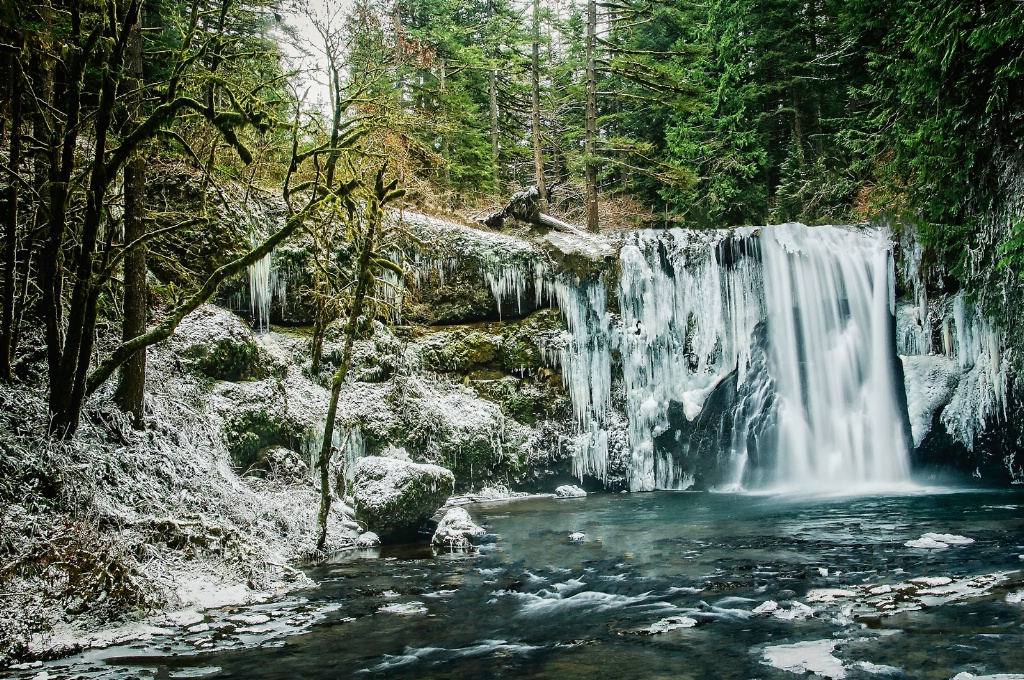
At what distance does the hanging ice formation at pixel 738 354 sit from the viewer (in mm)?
13273

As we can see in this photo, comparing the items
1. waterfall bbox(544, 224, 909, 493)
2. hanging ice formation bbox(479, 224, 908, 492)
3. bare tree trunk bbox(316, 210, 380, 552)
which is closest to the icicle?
hanging ice formation bbox(479, 224, 908, 492)

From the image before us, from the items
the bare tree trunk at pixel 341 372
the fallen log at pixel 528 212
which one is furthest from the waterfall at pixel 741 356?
the bare tree trunk at pixel 341 372

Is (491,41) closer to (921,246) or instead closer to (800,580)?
(921,246)

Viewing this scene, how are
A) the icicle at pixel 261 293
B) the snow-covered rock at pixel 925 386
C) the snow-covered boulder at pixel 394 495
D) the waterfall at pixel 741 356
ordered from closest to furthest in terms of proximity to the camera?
the snow-covered boulder at pixel 394 495
the icicle at pixel 261 293
the snow-covered rock at pixel 925 386
the waterfall at pixel 741 356

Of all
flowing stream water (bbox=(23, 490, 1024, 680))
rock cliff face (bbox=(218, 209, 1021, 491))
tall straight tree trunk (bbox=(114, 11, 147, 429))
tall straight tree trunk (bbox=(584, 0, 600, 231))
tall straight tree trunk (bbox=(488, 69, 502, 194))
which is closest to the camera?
flowing stream water (bbox=(23, 490, 1024, 680))

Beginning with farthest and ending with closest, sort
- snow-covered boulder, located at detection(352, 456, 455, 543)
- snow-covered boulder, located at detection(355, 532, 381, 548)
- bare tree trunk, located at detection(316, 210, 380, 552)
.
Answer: snow-covered boulder, located at detection(352, 456, 455, 543) < snow-covered boulder, located at detection(355, 532, 381, 548) < bare tree trunk, located at detection(316, 210, 380, 552)

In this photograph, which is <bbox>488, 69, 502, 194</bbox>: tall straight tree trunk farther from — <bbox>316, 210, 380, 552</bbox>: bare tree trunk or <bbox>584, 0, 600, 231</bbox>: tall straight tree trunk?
<bbox>316, 210, 380, 552</bbox>: bare tree trunk

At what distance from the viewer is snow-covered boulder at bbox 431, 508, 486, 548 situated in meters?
8.02

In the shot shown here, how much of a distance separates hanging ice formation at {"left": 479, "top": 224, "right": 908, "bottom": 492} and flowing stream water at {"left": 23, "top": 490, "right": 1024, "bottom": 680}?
507cm

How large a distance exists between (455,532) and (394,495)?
1072 mm

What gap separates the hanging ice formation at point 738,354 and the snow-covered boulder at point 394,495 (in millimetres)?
5490

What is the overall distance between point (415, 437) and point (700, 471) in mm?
6215

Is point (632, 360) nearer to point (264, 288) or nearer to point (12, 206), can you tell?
point (264, 288)

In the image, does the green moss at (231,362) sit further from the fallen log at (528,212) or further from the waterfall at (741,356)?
the fallen log at (528,212)
